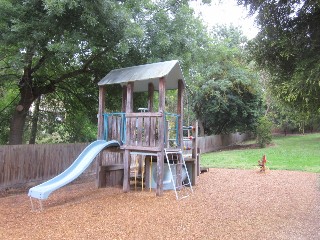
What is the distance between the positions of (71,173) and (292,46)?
251 inches

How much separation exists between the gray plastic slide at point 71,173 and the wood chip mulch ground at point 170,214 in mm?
467

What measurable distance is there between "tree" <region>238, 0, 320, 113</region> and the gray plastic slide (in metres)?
5.48

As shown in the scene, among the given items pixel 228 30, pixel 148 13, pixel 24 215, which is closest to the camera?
pixel 24 215

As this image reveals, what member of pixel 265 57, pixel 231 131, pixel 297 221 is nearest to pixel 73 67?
pixel 265 57

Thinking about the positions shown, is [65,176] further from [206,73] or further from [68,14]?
[206,73]

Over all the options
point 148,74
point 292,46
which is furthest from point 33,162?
point 292,46

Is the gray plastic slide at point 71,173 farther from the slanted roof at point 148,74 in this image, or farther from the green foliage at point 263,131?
the green foliage at point 263,131

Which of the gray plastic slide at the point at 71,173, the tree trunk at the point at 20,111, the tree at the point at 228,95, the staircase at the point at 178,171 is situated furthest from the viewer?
the tree at the point at 228,95

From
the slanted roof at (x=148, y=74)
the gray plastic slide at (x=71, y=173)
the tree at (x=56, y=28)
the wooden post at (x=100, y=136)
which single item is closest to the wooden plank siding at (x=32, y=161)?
the wooden post at (x=100, y=136)

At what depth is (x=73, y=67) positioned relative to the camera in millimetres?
12711

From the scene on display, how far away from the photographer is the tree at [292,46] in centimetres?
448

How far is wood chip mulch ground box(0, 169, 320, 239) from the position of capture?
5715mm

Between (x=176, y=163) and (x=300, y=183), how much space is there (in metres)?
4.69

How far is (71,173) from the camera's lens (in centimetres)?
853
